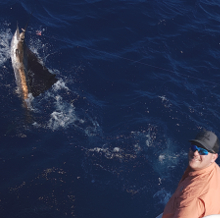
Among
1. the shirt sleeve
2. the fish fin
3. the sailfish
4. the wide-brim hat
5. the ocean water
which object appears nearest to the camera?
the shirt sleeve

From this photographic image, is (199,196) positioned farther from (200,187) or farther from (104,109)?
(104,109)

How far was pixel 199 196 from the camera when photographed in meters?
2.57

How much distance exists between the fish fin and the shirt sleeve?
212 inches

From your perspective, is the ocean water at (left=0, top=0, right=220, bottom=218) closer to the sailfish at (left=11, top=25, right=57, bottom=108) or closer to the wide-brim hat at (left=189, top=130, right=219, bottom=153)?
the sailfish at (left=11, top=25, right=57, bottom=108)

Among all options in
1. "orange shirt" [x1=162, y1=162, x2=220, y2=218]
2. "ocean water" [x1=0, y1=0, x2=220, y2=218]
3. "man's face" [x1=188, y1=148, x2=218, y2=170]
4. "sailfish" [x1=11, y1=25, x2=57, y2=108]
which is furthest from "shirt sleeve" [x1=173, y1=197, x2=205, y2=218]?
"sailfish" [x1=11, y1=25, x2=57, y2=108]

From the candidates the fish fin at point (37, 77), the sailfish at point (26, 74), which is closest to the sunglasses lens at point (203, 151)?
the sailfish at point (26, 74)

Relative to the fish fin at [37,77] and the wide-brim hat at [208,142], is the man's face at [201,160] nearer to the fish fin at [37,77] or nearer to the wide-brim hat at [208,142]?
the wide-brim hat at [208,142]

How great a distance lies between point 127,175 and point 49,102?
9.13ft

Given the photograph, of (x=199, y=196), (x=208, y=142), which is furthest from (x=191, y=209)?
(x=208, y=142)

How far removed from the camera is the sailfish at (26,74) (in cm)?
712

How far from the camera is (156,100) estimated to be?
764 cm

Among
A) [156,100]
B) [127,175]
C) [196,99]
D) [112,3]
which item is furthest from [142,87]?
[112,3]

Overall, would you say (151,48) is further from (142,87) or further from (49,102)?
(49,102)

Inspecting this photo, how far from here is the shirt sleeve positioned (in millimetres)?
2520
